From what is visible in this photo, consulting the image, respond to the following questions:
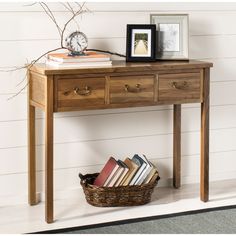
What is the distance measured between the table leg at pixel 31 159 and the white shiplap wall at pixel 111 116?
0.06 meters

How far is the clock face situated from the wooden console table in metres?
0.19

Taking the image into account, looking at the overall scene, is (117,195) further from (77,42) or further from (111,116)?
(77,42)

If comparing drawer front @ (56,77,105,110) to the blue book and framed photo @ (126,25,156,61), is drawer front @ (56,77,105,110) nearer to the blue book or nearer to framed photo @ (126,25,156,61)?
framed photo @ (126,25,156,61)

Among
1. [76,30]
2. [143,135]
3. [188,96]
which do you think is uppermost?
[76,30]

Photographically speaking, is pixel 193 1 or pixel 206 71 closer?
pixel 206 71

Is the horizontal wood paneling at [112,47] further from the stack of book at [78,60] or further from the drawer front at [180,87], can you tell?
the drawer front at [180,87]

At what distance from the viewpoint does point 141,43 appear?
339cm

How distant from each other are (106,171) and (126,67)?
0.61 m

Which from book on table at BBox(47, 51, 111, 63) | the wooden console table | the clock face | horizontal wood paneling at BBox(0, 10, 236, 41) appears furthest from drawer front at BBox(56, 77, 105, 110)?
horizontal wood paneling at BBox(0, 10, 236, 41)

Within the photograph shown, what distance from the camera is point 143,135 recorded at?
12.1ft

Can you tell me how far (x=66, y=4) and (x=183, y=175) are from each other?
1.27 meters

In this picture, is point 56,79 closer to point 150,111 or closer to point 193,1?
point 150,111

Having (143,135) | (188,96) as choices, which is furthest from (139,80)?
(143,135)

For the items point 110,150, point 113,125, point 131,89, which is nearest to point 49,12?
point 131,89
